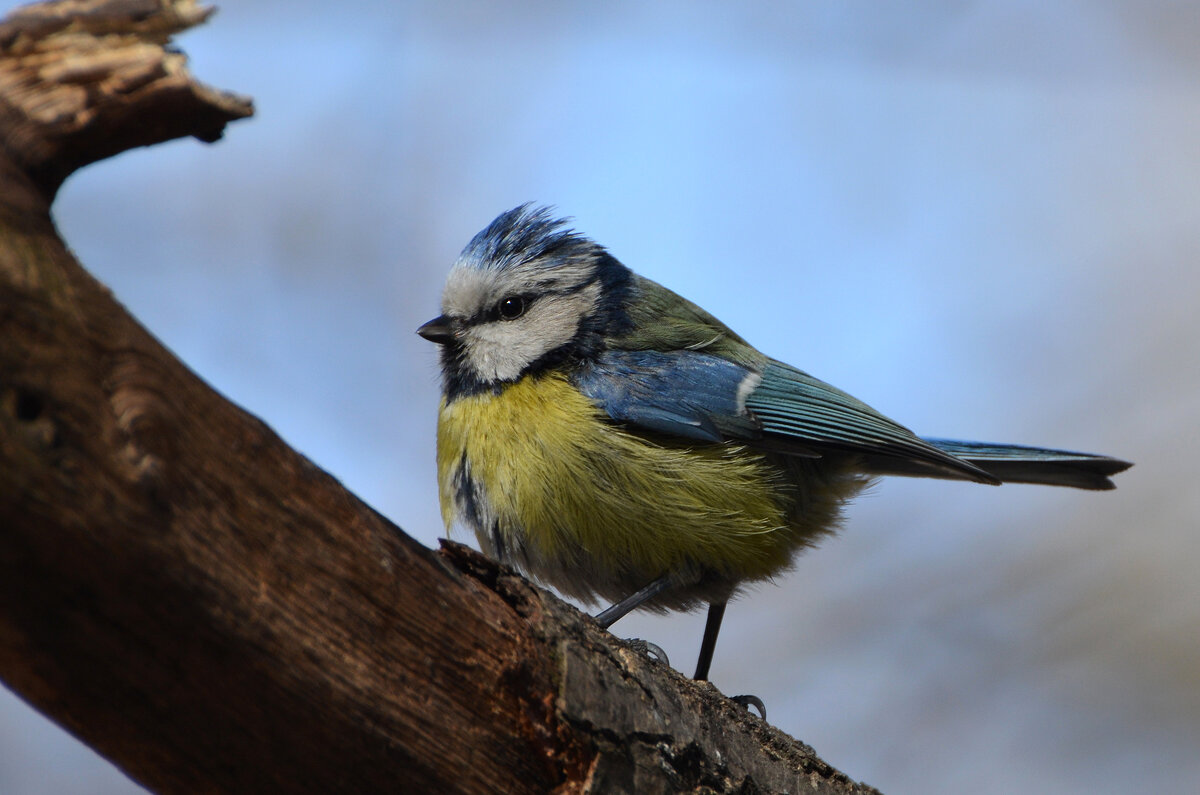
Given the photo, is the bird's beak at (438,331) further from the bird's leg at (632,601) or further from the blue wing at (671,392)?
the bird's leg at (632,601)

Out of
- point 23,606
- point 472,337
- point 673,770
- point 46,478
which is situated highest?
point 472,337

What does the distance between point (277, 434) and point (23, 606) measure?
46 cm

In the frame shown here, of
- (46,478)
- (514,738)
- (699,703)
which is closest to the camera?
(46,478)

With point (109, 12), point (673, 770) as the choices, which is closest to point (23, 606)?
point (109, 12)

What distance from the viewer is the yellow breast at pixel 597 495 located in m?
3.25

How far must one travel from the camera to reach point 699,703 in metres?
2.61

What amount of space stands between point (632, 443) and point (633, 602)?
1.56 feet

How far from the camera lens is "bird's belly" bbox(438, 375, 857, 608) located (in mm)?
3248

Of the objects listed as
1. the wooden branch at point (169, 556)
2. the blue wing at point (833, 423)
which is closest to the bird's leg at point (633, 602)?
the blue wing at point (833, 423)

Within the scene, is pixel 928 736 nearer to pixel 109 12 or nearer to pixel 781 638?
pixel 781 638

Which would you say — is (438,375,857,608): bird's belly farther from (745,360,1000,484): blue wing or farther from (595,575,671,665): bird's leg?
(745,360,1000,484): blue wing

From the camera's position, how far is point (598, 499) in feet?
10.6

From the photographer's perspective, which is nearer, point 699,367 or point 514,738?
point 514,738

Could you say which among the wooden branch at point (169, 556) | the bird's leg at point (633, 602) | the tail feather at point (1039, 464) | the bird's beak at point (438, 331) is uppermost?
the tail feather at point (1039, 464)
